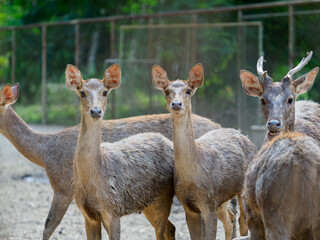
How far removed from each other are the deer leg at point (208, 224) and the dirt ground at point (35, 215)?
70.7 inches

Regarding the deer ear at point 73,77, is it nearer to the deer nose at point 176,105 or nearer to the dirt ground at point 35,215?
the deer nose at point 176,105

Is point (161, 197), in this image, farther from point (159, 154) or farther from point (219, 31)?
point (219, 31)

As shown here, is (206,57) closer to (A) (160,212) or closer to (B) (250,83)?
(B) (250,83)

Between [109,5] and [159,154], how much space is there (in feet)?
43.4

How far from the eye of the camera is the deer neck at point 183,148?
6.14 metres

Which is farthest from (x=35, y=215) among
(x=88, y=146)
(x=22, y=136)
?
(x=88, y=146)

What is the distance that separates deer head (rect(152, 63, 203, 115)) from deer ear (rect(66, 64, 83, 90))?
0.88 m

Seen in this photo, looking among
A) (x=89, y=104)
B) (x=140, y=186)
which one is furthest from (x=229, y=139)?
(x=89, y=104)

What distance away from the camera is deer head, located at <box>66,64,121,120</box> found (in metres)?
5.93

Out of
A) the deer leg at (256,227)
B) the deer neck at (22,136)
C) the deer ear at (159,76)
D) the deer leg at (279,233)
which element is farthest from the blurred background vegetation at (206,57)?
the deer leg at (279,233)

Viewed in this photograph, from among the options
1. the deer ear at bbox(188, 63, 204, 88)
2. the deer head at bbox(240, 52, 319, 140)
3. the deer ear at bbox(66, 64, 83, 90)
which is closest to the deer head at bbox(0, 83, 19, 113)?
the deer ear at bbox(66, 64, 83, 90)

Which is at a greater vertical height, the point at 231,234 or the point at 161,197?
the point at 161,197

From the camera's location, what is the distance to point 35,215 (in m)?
9.41

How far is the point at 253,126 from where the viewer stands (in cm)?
1119
